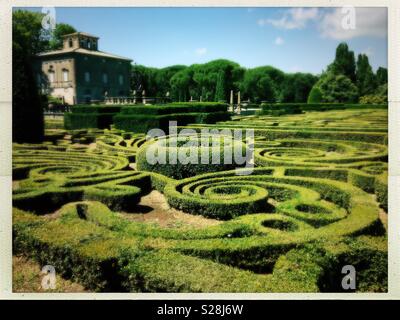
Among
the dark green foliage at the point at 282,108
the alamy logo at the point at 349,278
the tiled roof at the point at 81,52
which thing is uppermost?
the tiled roof at the point at 81,52

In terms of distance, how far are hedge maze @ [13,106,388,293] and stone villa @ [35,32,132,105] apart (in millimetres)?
6184

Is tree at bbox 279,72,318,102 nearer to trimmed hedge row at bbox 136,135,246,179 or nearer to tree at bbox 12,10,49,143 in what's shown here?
tree at bbox 12,10,49,143

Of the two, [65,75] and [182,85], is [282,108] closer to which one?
[182,85]

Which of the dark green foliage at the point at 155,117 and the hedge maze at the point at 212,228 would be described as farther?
the dark green foliage at the point at 155,117

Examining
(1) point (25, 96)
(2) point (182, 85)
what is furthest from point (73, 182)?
(2) point (182, 85)

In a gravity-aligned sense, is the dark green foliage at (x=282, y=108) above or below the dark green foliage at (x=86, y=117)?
above

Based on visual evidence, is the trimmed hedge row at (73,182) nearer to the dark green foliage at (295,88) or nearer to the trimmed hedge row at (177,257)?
the trimmed hedge row at (177,257)

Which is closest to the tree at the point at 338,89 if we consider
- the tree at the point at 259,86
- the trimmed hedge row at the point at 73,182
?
the tree at the point at 259,86

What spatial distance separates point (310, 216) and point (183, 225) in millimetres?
2063

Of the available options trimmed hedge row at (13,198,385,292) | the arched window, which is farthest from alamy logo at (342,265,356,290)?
the arched window

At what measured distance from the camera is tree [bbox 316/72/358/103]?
28.3 m

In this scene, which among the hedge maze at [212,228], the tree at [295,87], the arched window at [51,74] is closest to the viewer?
the hedge maze at [212,228]

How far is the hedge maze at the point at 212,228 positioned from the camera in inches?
180

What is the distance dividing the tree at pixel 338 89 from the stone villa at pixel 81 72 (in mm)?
18639
